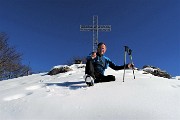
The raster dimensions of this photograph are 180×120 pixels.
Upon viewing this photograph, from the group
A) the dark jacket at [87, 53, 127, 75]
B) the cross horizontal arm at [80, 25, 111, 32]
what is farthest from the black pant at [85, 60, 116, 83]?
the cross horizontal arm at [80, 25, 111, 32]

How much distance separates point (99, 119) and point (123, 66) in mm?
3814

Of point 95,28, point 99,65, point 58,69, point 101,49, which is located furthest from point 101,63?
point 95,28

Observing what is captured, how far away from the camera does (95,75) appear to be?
8102mm

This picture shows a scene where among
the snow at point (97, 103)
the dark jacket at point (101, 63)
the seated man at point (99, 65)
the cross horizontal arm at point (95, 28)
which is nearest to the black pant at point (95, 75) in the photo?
the seated man at point (99, 65)

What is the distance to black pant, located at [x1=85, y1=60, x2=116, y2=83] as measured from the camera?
7.58m

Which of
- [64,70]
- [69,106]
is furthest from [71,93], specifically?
[64,70]

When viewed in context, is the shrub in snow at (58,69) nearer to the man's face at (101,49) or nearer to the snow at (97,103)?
the man's face at (101,49)

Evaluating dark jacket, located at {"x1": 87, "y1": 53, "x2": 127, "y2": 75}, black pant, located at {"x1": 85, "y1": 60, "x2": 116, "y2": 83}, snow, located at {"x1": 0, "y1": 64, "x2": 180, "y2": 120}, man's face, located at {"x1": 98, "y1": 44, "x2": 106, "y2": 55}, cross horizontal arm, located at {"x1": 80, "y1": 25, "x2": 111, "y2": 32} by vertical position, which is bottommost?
snow, located at {"x1": 0, "y1": 64, "x2": 180, "y2": 120}

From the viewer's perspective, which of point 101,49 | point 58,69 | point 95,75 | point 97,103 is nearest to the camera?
point 97,103

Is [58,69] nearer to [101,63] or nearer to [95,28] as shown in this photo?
[101,63]

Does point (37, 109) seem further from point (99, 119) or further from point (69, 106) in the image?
point (99, 119)

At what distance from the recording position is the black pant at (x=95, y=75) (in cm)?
758

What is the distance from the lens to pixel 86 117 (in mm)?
4809

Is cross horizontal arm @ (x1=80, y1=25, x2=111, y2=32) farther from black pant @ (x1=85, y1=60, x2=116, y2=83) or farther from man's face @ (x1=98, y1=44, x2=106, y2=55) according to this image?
black pant @ (x1=85, y1=60, x2=116, y2=83)
